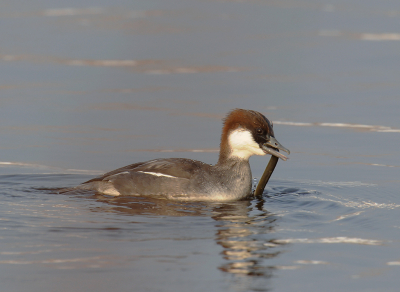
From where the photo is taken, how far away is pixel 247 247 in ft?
26.2

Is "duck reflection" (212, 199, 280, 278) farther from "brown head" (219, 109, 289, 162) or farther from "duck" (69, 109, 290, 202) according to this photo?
"brown head" (219, 109, 289, 162)

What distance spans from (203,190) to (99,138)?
3.96 m

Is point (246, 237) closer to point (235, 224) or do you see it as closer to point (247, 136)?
point (235, 224)

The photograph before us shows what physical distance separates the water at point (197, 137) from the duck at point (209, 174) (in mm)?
282

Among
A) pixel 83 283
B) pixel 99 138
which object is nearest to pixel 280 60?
pixel 99 138

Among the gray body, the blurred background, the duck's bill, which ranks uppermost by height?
the blurred background

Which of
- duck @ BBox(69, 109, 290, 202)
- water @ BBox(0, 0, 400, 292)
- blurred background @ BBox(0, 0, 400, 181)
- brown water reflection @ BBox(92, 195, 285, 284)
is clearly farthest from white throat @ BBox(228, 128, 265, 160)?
blurred background @ BBox(0, 0, 400, 181)

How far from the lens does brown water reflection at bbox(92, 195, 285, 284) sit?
7.44 m

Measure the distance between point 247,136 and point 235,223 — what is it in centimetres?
202

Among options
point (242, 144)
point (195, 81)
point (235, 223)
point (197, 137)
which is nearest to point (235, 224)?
point (235, 223)

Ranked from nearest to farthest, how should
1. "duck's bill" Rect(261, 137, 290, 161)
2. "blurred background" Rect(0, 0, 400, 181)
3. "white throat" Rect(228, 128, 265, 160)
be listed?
"duck's bill" Rect(261, 137, 290, 161) → "white throat" Rect(228, 128, 265, 160) → "blurred background" Rect(0, 0, 400, 181)

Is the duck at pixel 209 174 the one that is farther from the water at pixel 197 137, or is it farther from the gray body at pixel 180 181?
the water at pixel 197 137

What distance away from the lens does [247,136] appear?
1064 cm

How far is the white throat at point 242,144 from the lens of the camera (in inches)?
419
